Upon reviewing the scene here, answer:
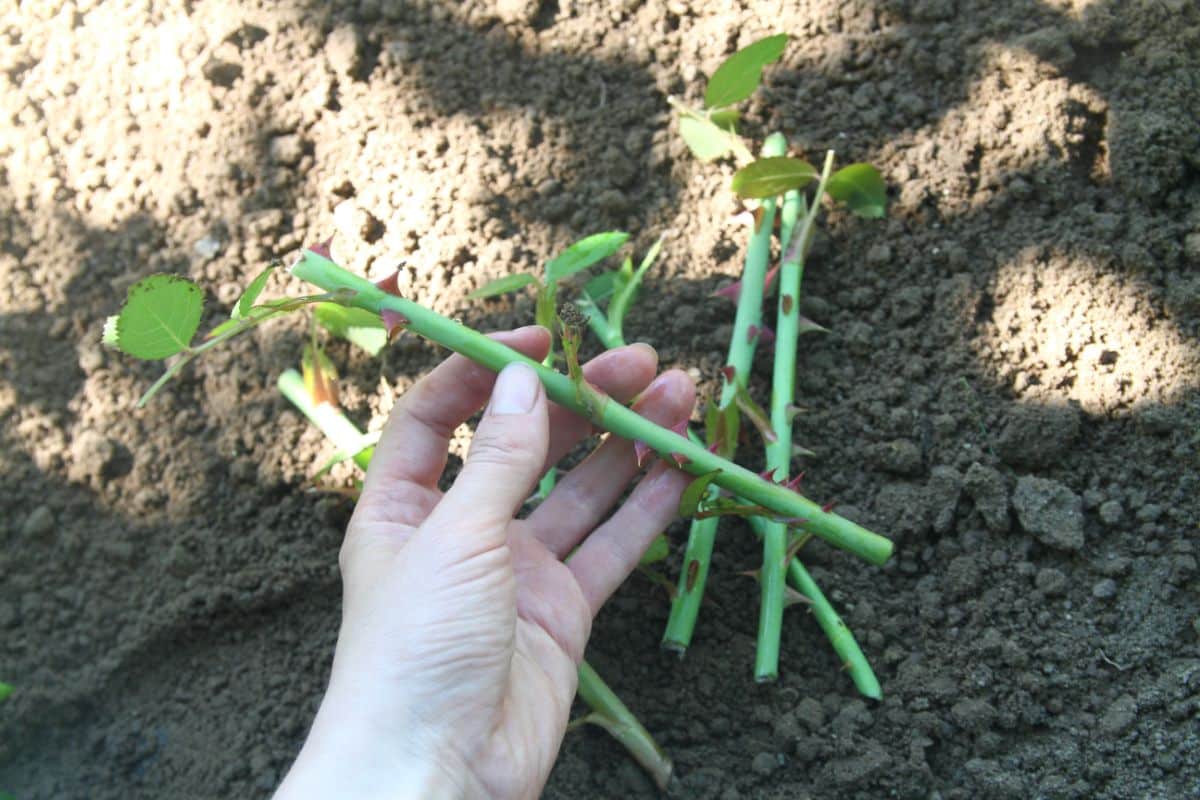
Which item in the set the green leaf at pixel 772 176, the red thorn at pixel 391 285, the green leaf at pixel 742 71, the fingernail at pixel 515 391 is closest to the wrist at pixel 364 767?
the fingernail at pixel 515 391

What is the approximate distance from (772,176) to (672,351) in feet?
0.99

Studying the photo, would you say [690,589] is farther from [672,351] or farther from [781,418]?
[672,351]

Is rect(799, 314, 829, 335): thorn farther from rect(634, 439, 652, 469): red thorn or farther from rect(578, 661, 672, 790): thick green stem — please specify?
rect(578, 661, 672, 790): thick green stem

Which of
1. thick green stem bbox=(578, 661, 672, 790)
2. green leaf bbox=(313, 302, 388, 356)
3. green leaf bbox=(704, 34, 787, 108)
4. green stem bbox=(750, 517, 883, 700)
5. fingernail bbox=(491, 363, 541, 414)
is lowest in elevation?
thick green stem bbox=(578, 661, 672, 790)

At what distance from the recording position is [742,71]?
4.84ft

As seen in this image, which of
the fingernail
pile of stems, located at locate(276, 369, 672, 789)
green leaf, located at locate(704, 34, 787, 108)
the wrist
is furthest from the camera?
green leaf, located at locate(704, 34, 787, 108)

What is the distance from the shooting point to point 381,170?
5.71 feet

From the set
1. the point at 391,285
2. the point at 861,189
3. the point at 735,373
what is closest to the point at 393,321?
the point at 391,285

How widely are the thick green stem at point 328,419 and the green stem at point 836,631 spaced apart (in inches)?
22.8

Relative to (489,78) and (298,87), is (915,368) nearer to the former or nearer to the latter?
(489,78)

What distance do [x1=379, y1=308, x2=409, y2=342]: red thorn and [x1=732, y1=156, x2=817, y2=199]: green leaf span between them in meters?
0.57

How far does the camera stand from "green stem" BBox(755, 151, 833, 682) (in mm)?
1342

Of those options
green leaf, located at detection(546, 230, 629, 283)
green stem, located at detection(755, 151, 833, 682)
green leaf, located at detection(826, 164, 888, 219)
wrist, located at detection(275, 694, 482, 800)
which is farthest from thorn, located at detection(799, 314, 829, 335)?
wrist, located at detection(275, 694, 482, 800)

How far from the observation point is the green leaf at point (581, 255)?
1.36m
